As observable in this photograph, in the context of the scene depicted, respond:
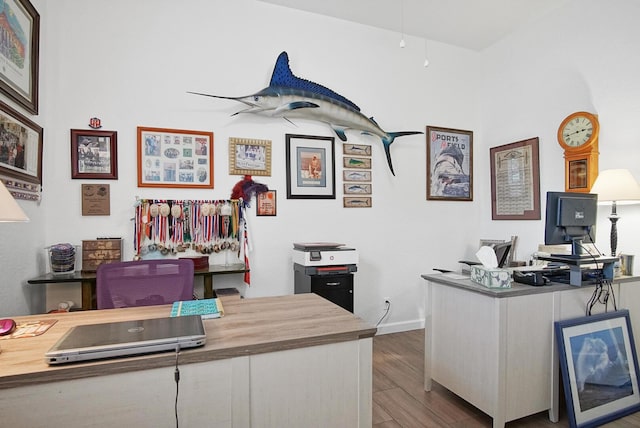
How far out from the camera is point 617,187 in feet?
7.76

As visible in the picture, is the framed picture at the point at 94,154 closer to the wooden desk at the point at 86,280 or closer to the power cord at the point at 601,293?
the wooden desk at the point at 86,280

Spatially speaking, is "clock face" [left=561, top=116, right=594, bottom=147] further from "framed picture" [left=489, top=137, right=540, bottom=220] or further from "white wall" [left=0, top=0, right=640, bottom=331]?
"framed picture" [left=489, top=137, right=540, bottom=220]

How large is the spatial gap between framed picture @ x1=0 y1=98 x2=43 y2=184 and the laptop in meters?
1.38

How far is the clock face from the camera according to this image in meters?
2.84

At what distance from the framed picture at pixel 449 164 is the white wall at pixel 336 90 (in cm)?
10

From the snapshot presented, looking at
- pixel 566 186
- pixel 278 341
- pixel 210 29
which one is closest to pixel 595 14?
pixel 566 186

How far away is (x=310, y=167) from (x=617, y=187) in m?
2.31

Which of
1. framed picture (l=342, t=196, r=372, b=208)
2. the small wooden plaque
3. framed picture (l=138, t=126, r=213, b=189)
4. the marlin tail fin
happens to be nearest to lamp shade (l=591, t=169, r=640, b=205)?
the marlin tail fin

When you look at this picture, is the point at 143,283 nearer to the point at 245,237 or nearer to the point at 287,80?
the point at 245,237

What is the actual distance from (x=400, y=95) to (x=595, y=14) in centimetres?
167

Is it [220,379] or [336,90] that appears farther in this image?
[336,90]

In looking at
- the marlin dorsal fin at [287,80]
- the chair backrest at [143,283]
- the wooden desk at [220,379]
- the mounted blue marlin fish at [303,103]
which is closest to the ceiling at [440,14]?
the marlin dorsal fin at [287,80]

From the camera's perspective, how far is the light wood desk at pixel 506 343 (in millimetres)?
1872

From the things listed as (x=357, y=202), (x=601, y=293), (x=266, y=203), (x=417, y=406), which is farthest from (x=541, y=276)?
(x=266, y=203)
